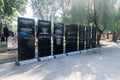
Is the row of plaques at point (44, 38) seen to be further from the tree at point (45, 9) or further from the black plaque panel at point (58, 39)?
Answer: the tree at point (45, 9)

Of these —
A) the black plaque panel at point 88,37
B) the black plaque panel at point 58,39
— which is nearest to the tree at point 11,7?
the black plaque panel at point 88,37

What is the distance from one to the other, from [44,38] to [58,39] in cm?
161

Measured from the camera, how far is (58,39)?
1269 centimetres

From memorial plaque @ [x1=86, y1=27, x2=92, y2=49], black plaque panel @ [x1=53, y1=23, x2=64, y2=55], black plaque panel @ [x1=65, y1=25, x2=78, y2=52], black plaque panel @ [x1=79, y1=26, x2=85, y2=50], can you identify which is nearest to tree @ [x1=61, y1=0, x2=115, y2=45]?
memorial plaque @ [x1=86, y1=27, x2=92, y2=49]

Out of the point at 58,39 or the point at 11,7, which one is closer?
the point at 58,39

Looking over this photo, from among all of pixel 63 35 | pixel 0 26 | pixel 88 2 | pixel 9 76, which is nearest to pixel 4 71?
pixel 9 76

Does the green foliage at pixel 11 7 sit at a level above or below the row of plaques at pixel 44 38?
above

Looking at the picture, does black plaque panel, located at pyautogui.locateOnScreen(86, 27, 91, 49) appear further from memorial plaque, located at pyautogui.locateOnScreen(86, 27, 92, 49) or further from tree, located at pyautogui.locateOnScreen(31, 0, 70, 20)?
tree, located at pyautogui.locateOnScreen(31, 0, 70, 20)

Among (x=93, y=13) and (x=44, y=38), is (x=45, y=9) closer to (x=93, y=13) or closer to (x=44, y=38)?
(x=93, y=13)

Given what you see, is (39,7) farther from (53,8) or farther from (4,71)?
(4,71)

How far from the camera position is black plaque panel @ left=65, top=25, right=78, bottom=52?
13960mm

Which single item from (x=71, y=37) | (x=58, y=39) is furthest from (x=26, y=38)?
(x=71, y=37)

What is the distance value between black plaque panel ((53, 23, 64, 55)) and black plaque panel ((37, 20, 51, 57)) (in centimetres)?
81

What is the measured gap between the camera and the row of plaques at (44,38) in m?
9.70
